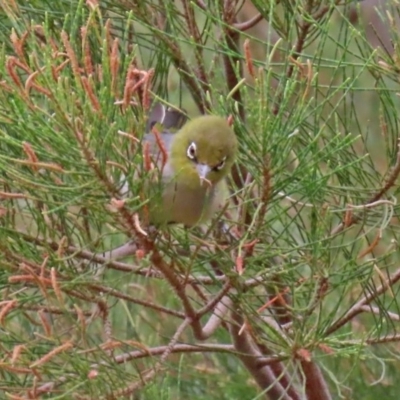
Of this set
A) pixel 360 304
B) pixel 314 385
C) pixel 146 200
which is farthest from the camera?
pixel 314 385

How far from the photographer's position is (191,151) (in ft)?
4.20

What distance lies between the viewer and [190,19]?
139 cm

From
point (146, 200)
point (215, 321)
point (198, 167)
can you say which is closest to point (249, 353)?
point (215, 321)

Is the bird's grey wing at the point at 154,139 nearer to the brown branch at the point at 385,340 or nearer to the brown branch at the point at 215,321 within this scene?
the brown branch at the point at 215,321

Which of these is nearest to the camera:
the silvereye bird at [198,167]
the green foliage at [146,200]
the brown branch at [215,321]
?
the green foliage at [146,200]

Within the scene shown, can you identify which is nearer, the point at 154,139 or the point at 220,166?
the point at 220,166

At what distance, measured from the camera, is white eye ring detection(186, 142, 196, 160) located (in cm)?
127

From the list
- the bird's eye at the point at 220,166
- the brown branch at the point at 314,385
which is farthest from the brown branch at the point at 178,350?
the bird's eye at the point at 220,166

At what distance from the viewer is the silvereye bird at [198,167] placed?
1197mm

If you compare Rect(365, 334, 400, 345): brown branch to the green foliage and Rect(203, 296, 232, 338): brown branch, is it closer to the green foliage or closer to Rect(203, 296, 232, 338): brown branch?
the green foliage

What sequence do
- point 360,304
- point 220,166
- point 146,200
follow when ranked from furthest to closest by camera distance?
1. point 360,304
2. point 220,166
3. point 146,200

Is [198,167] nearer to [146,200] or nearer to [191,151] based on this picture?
[191,151]

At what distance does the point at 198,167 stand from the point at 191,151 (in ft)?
0.08

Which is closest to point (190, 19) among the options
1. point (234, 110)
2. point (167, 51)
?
point (167, 51)
